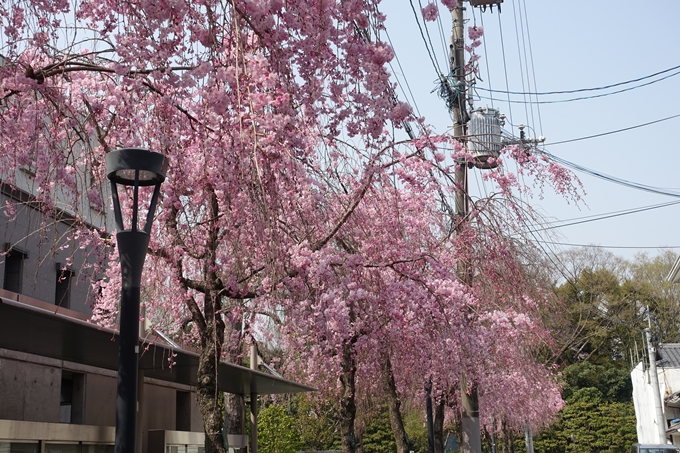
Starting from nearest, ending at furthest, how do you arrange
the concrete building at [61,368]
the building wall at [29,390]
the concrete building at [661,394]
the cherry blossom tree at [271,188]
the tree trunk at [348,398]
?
the cherry blossom tree at [271,188], the concrete building at [61,368], the building wall at [29,390], the tree trunk at [348,398], the concrete building at [661,394]

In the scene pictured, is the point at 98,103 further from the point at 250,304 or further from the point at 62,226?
the point at 62,226

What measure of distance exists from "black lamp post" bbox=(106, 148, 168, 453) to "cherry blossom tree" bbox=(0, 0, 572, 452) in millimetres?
255

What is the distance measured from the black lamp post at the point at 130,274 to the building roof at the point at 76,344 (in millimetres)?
1723

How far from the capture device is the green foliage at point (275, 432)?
31.2m

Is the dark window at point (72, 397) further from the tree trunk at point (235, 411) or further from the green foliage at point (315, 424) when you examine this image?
the green foliage at point (315, 424)

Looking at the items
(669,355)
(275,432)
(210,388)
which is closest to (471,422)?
(210,388)

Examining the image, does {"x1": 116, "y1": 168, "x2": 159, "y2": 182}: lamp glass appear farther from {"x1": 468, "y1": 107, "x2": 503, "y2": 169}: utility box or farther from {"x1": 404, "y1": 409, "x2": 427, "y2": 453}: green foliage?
{"x1": 404, "y1": 409, "x2": 427, "y2": 453}: green foliage

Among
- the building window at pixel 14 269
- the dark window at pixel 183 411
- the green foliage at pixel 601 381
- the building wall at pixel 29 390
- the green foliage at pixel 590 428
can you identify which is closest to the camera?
the building wall at pixel 29 390

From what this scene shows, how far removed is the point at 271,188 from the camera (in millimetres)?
6035

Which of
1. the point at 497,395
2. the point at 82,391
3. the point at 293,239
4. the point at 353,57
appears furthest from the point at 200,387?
the point at 497,395

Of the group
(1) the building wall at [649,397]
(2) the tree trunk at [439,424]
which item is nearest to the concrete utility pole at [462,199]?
(2) the tree trunk at [439,424]

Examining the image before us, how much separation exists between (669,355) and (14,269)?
34.8 m

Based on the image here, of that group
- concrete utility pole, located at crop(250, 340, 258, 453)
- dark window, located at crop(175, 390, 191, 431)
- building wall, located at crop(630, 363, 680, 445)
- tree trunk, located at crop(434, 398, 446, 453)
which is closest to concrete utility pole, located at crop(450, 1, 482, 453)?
concrete utility pole, located at crop(250, 340, 258, 453)

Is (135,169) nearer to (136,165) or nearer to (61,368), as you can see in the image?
(136,165)
